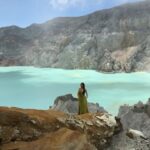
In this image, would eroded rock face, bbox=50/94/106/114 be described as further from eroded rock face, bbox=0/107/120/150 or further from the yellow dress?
eroded rock face, bbox=0/107/120/150

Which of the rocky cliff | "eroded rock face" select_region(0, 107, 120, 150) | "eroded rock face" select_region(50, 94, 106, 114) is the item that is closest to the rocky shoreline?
"eroded rock face" select_region(0, 107, 120, 150)

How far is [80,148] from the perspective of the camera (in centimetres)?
827

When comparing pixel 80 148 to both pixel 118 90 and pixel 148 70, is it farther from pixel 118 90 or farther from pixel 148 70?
pixel 148 70

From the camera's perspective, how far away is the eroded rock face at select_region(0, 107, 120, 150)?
8.20 meters

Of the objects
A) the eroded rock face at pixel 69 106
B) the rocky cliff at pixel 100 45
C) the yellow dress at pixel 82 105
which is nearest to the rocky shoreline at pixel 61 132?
the yellow dress at pixel 82 105

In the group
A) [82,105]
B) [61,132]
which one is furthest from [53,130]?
[82,105]

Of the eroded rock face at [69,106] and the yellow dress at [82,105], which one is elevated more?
the yellow dress at [82,105]

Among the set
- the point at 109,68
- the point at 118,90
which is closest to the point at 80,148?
the point at 118,90

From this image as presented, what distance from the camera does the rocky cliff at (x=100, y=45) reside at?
78250 mm

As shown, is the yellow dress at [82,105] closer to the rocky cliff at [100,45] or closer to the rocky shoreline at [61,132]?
the rocky shoreline at [61,132]

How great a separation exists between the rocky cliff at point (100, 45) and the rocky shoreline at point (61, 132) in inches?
2406

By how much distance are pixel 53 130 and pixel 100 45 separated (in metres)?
82.7

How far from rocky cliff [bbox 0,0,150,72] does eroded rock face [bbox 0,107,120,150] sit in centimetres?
6146

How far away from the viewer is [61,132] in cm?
854
